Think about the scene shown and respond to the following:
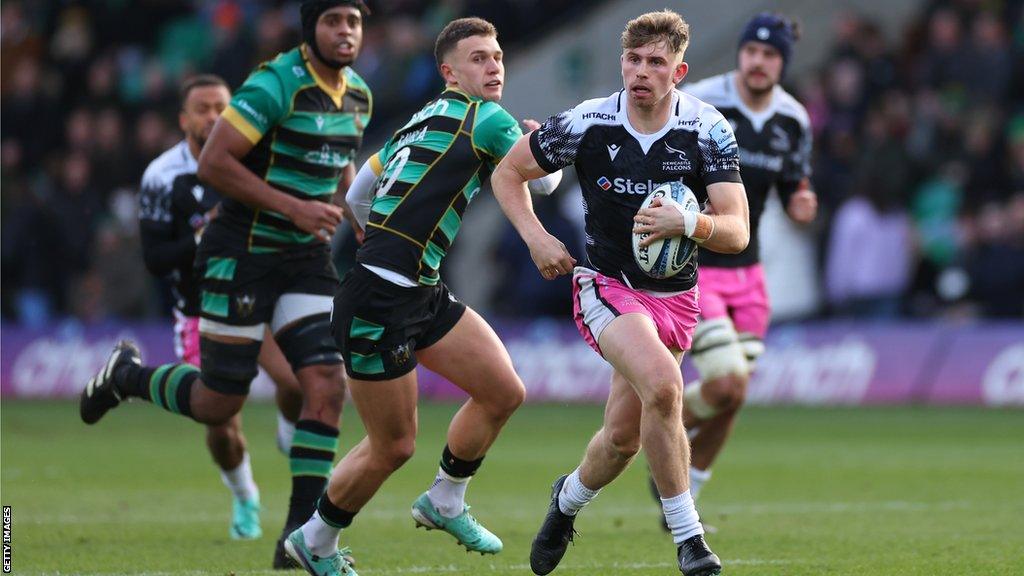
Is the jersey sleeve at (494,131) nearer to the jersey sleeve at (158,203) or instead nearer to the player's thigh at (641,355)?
the player's thigh at (641,355)

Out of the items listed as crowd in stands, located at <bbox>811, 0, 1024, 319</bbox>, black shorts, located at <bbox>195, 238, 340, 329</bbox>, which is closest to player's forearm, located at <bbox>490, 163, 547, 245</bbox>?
black shorts, located at <bbox>195, 238, 340, 329</bbox>

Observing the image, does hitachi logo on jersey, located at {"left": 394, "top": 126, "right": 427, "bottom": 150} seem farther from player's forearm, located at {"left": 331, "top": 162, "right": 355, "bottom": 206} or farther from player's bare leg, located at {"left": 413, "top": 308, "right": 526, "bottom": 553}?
player's forearm, located at {"left": 331, "top": 162, "right": 355, "bottom": 206}

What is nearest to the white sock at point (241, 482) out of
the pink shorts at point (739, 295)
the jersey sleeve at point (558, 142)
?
the pink shorts at point (739, 295)

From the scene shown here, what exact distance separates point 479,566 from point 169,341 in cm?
1290

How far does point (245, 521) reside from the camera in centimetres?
952

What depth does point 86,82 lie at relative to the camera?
82.8 ft

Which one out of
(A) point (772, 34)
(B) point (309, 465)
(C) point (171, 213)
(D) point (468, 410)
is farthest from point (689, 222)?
(C) point (171, 213)

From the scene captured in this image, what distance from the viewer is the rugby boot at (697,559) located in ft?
22.1

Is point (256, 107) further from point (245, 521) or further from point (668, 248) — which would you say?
point (245, 521)

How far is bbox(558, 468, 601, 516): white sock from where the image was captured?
757 cm

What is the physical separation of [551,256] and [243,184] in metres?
1.90

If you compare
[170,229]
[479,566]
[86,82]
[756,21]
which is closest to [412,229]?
[479,566]

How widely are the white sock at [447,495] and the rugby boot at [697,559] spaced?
1304mm

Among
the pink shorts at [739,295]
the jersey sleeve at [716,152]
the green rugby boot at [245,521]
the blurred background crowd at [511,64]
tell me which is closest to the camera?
the jersey sleeve at [716,152]
